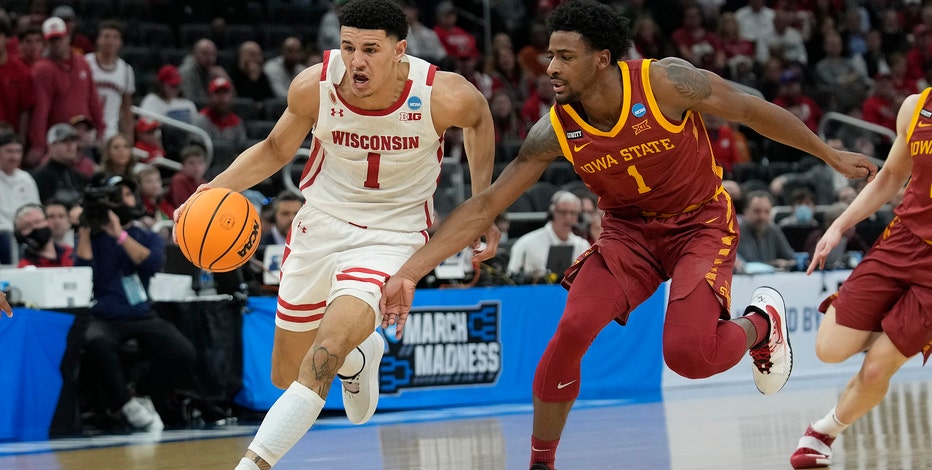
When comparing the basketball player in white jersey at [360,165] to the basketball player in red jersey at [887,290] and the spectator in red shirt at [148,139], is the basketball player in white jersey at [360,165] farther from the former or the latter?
the spectator in red shirt at [148,139]

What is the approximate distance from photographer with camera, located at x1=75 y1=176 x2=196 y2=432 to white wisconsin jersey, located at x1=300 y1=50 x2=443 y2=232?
3526mm

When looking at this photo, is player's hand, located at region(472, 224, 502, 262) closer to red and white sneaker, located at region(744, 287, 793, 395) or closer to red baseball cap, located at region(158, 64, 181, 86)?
red and white sneaker, located at region(744, 287, 793, 395)

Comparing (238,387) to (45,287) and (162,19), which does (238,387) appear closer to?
(45,287)

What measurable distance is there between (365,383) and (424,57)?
9.25 meters

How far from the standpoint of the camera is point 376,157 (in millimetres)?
5777

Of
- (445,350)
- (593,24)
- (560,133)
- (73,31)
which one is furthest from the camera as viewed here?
(73,31)

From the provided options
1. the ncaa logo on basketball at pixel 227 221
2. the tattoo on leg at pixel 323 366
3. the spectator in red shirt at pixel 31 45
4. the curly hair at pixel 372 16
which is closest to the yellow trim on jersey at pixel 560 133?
the curly hair at pixel 372 16

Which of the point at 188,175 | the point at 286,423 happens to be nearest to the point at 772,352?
the point at 286,423

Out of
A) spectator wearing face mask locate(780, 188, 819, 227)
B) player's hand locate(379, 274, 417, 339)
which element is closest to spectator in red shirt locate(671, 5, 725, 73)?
spectator wearing face mask locate(780, 188, 819, 227)

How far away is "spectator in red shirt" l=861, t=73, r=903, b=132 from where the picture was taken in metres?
17.9

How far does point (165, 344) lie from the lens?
9242 mm

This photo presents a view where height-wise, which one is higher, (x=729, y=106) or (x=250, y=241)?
(x=729, y=106)

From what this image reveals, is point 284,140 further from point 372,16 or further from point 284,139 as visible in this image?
point 372,16

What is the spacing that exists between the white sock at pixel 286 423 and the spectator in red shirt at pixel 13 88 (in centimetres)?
765
